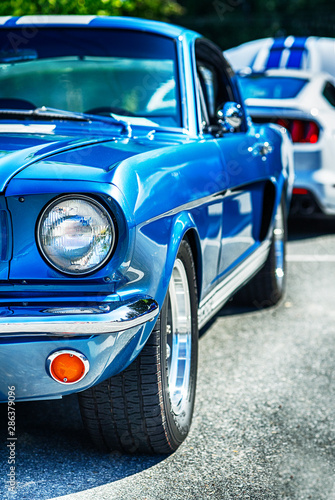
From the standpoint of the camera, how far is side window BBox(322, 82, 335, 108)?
7.91 metres

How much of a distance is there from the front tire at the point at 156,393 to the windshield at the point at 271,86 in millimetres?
4790

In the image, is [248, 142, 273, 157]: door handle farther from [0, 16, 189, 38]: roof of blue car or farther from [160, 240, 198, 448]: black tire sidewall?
[160, 240, 198, 448]: black tire sidewall

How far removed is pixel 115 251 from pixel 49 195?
26 centimetres

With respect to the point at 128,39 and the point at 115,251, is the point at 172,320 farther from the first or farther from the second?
the point at 128,39

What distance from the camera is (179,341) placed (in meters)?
3.02

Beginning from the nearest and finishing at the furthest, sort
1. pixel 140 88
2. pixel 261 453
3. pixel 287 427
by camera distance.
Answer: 1. pixel 261 453
2. pixel 287 427
3. pixel 140 88

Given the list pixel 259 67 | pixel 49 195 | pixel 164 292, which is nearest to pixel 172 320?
pixel 164 292

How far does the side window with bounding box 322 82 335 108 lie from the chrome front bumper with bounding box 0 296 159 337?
607cm

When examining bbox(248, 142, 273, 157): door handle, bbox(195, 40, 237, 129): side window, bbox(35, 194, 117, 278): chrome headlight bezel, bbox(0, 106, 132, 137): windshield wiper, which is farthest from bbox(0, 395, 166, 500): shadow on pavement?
bbox(248, 142, 273, 157): door handle

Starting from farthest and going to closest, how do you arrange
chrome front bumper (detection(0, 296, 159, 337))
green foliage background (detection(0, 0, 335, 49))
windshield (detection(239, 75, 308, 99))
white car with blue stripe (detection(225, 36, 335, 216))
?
green foliage background (detection(0, 0, 335, 49)) → windshield (detection(239, 75, 308, 99)) → white car with blue stripe (detection(225, 36, 335, 216)) → chrome front bumper (detection(0, 296, 159, 337))

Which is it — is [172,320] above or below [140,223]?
below

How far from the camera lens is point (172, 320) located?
2.93 metres

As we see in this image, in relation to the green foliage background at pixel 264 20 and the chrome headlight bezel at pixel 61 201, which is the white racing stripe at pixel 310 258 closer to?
the chrome headlight bezel at pixel 61 201

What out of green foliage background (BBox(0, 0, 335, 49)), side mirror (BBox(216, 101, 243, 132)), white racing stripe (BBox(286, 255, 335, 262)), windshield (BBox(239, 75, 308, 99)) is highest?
side mirror (BBox(216, 101, 243, 132))
